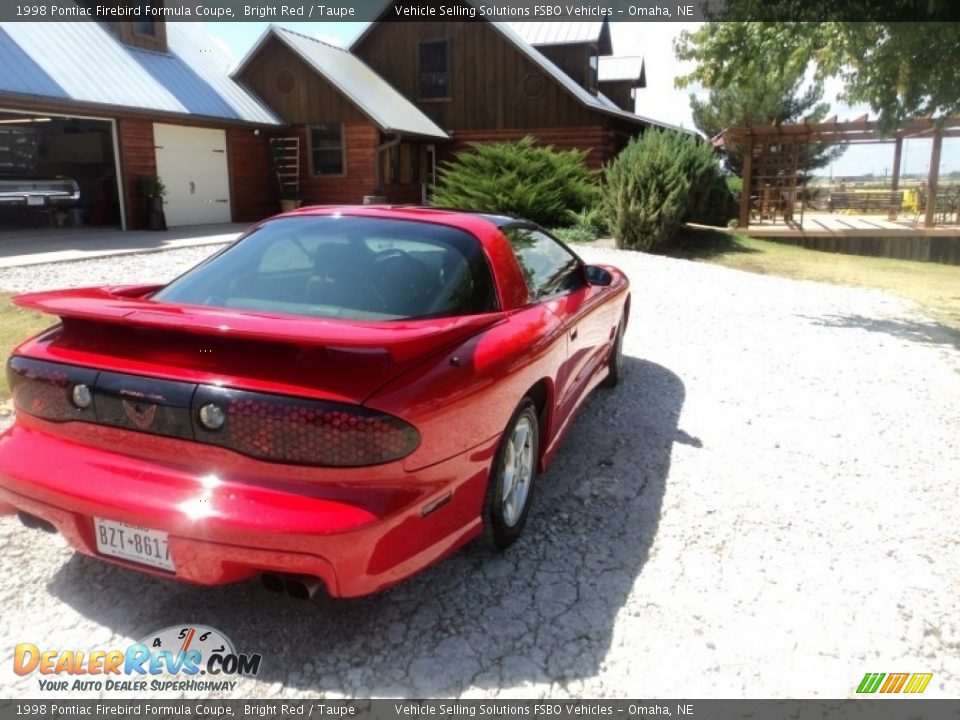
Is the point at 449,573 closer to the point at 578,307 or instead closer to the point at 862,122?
the point at 578,307

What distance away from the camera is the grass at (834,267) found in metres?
12.1

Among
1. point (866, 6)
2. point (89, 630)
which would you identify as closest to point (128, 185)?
point (866, 6)

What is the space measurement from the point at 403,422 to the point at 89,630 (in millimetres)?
1388

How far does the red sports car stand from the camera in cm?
229

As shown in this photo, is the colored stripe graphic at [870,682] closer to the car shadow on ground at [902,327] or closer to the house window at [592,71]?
the car shadow on ground at [902,327]

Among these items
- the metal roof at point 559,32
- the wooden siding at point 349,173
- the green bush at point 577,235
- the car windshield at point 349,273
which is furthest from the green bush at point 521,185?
the car windshield at point 349,273

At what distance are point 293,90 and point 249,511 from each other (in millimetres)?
20897

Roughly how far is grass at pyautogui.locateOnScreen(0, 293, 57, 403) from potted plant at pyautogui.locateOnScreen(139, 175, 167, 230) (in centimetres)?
919

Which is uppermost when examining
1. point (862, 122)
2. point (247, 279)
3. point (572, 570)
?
point (862, 122)

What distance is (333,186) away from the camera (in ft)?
69.4

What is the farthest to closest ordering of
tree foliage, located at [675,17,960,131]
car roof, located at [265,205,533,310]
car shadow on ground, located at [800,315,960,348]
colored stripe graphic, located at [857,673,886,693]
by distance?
tree foliage, located at [675,17,960,131] < car shadow on ground, located at [800,315,960,348] < car roof, located at [265,205,533,310] < colored stripe graphic, located at [857,673,886,693]

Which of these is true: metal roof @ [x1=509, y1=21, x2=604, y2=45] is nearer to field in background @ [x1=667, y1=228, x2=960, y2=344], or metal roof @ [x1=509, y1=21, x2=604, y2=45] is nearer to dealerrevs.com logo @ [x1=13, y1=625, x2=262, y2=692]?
field in background @ [x1=667, y1=228, x2=960, y2=344]

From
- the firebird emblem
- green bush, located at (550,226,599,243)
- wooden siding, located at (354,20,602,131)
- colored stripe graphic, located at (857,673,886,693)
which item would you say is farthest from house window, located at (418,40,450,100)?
colored stripe graphic, located at (857,673,886,693)

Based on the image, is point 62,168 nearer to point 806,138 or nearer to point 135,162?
point 135,162
